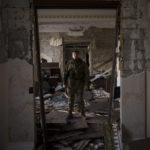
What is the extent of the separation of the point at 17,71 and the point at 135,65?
2.15 metres

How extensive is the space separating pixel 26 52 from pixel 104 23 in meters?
6.13

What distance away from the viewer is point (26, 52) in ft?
13.3

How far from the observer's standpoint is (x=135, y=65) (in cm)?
425

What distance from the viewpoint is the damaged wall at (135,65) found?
4.17 meters

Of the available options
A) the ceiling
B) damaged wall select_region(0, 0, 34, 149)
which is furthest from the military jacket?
damaged wall select_region(0, 0, 34, 149)

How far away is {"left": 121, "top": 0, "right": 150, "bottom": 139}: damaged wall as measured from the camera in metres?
4.17

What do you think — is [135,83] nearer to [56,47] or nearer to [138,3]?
[138,3]

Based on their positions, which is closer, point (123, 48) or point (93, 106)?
point (123, 48)

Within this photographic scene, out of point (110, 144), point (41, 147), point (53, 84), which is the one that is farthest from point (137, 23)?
point (53, 84)

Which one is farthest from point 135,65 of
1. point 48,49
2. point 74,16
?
point 48,49

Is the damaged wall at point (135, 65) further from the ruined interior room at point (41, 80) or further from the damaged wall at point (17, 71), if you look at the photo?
the damaged wall at point (17, 71)

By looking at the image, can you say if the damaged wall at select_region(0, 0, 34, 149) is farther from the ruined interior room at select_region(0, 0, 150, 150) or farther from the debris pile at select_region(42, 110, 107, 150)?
the debris pile at select_region(42, 110, 107, 150)

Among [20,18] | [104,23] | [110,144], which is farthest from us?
[104,23]

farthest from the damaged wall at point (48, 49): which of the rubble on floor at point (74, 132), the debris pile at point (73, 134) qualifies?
the debris pile at point (73, 134)
